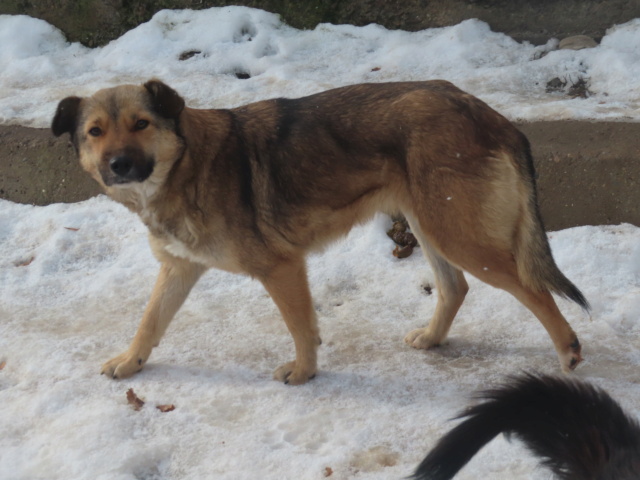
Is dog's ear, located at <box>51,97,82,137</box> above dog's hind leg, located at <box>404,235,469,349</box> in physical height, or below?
above

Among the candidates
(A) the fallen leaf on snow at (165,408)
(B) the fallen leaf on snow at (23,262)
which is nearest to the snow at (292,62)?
(B) the fallen leaf on snow at (23,262)

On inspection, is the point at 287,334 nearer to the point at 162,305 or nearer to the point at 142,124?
the point at 162,305

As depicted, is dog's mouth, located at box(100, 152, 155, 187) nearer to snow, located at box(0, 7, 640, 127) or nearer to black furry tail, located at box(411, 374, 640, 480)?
black furry tail, located at box(411, 374, 640, 480)

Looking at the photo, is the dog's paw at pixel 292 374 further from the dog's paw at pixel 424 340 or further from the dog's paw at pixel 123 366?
the dog's paw at pixel 123 366

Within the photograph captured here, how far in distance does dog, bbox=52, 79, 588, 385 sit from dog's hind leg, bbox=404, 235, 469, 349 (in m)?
0.41

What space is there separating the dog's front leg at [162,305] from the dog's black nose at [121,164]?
71cm

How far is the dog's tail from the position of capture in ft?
13.2

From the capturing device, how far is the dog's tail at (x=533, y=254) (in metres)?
4.02

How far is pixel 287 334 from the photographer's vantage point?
473 centimetres

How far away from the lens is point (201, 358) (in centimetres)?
448

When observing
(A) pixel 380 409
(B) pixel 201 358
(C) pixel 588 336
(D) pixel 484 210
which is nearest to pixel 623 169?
(C) pixel 588 336

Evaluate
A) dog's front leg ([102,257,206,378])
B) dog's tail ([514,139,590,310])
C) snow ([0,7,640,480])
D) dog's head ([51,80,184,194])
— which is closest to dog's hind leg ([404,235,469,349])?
snow ([0,7,640,480])

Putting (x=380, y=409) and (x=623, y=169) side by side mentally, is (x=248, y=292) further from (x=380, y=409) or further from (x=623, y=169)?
(x=623, y=169)

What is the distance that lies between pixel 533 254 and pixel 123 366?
232 cm
